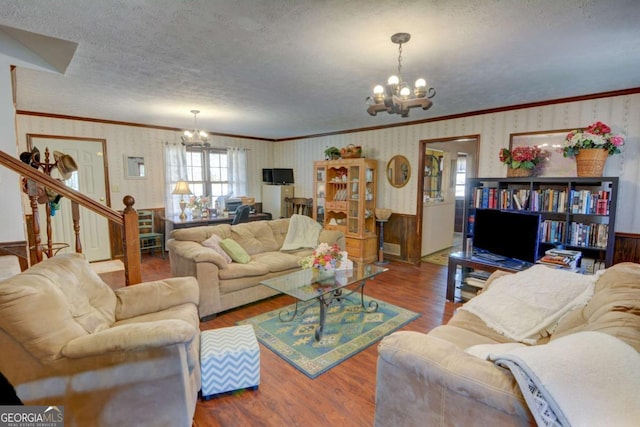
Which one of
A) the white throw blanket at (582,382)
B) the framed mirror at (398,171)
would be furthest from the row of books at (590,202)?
the white throw blanket at (582,382)

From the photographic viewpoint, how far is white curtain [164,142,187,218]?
5.74 m

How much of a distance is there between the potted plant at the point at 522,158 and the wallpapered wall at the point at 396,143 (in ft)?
0.97

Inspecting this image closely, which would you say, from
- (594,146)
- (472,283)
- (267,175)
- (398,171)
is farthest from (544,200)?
(267,175)

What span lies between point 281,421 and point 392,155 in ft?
14.7

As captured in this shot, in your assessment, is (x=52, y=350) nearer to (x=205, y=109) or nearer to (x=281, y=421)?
(x=281, y=421)

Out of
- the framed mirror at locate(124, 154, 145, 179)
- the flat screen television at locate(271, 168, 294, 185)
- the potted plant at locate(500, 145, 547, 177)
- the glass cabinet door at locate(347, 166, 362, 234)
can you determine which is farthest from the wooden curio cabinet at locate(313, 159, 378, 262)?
the framed mirror at locate(124, 154, 145, 179)

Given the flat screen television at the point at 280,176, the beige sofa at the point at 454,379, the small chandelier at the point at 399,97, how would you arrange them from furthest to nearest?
the flat screen television at the point at 280,176
the small chandelier at the point at 399,97
the beige sofa at the point at 454,379

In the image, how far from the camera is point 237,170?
6.73 meters

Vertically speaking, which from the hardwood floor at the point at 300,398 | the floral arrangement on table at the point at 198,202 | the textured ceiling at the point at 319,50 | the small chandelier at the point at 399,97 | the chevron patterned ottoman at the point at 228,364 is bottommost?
the hardwood floor at the point at 300,398

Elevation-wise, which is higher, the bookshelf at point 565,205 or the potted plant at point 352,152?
the potted plant at point 352,152

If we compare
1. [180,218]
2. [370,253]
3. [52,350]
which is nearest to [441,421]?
[52,350]

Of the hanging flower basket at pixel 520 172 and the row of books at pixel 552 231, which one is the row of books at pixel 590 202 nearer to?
the row of books at pixel 552 231

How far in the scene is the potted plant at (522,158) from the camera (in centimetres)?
365

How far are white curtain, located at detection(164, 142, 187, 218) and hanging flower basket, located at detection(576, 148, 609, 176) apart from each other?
6020mm
